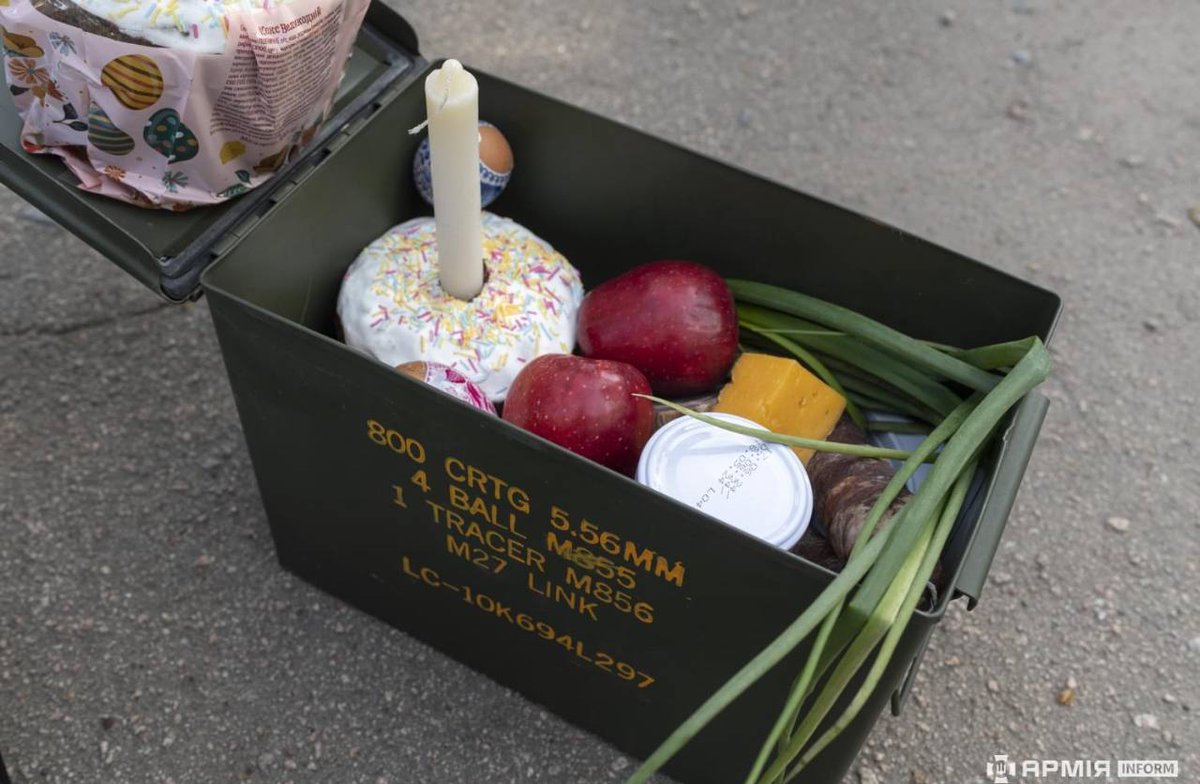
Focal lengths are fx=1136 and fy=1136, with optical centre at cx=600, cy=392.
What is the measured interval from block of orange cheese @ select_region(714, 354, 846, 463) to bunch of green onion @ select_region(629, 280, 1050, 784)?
5cm

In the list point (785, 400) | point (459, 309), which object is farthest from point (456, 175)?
point (785, 400)

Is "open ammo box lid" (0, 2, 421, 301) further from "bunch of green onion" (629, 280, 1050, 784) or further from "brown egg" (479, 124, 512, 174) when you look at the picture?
"bunch of green onion" (629, 280, 1050, 784)

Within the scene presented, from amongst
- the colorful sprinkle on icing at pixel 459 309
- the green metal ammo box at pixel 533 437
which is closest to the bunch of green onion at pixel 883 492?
the green metal ammo box at pixel 533 437

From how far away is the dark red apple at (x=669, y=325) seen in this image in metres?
1.16

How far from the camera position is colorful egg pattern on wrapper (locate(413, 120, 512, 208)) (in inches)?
48.8

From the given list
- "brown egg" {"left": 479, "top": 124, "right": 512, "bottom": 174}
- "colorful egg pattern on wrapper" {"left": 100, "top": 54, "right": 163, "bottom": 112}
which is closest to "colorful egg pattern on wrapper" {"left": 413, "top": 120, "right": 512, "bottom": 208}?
"brown egg" {"left": 479, "top": 124, "right": 512, "bottom": 174}

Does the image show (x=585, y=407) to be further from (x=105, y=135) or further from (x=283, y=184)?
(x=105, y=135)

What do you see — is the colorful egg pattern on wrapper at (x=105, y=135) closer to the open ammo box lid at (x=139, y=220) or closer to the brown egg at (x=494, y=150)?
the open ammo box lid at (x=139, y=220)

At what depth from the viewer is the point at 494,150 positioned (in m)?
1.25

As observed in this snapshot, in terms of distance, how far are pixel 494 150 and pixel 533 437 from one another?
452mm

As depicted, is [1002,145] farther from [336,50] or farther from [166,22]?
[166,22]

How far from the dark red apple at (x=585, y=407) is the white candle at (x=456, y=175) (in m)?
0.13

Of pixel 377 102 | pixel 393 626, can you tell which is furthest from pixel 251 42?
pixel 393 626

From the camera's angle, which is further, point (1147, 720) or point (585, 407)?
point (1147, 720)
